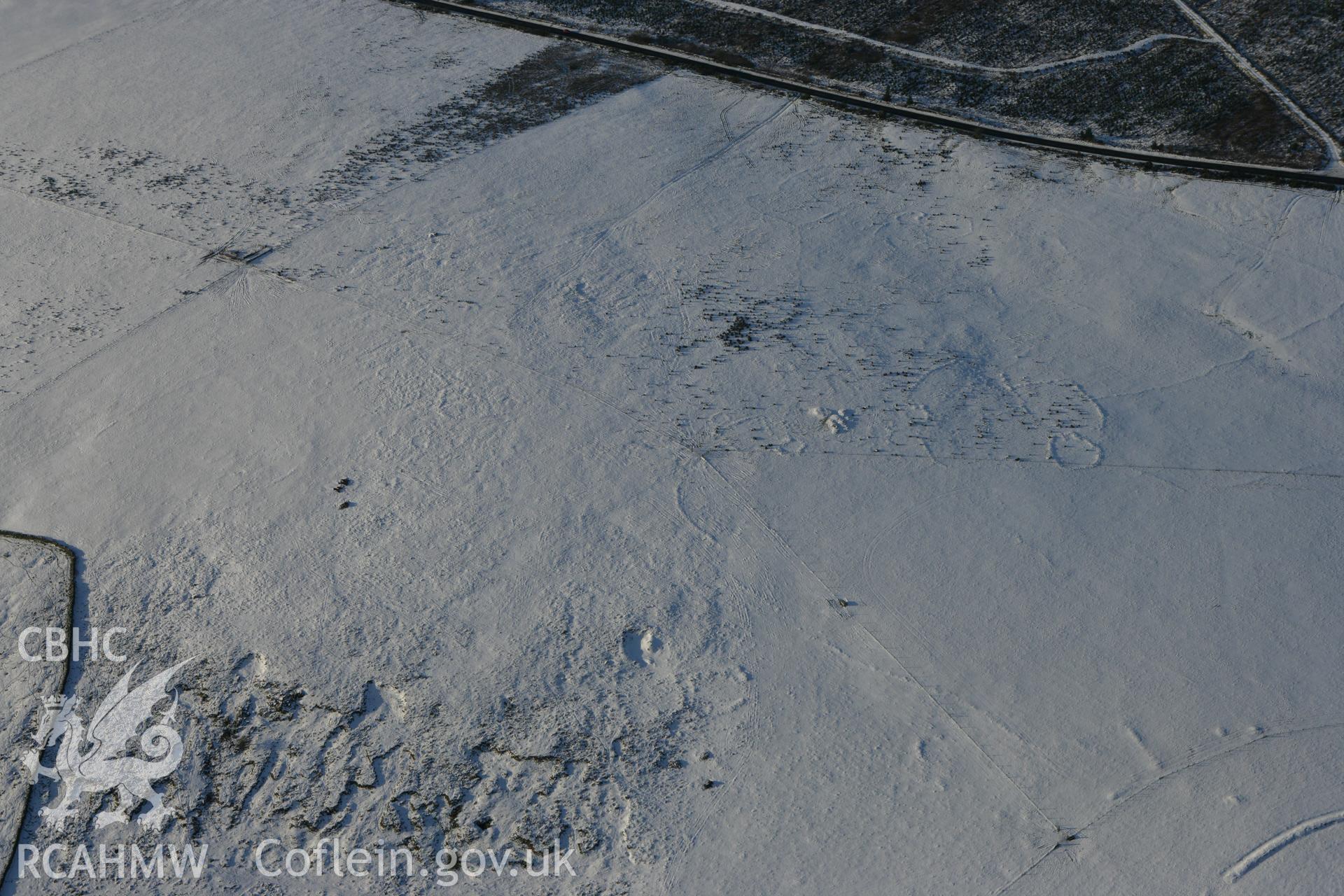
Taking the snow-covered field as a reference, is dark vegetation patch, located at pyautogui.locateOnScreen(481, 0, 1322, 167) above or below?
above

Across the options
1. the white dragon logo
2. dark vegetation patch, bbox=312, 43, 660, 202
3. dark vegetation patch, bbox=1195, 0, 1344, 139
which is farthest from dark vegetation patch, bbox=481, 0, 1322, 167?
the white dragon logo

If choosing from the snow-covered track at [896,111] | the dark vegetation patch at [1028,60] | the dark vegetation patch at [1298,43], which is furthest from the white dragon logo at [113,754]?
the dark vegetation patch at [1298,43]

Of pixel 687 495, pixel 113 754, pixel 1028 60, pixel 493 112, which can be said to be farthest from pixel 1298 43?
pixel 113 754

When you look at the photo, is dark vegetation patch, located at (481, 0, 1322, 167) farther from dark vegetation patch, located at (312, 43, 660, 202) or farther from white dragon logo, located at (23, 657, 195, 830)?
white dragon logo, located at (23, 657, 195, 830)

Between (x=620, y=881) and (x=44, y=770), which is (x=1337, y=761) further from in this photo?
A: (x=44, y=770)

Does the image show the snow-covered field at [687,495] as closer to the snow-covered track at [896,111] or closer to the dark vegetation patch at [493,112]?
the dark vegetation patch at [493,112]
